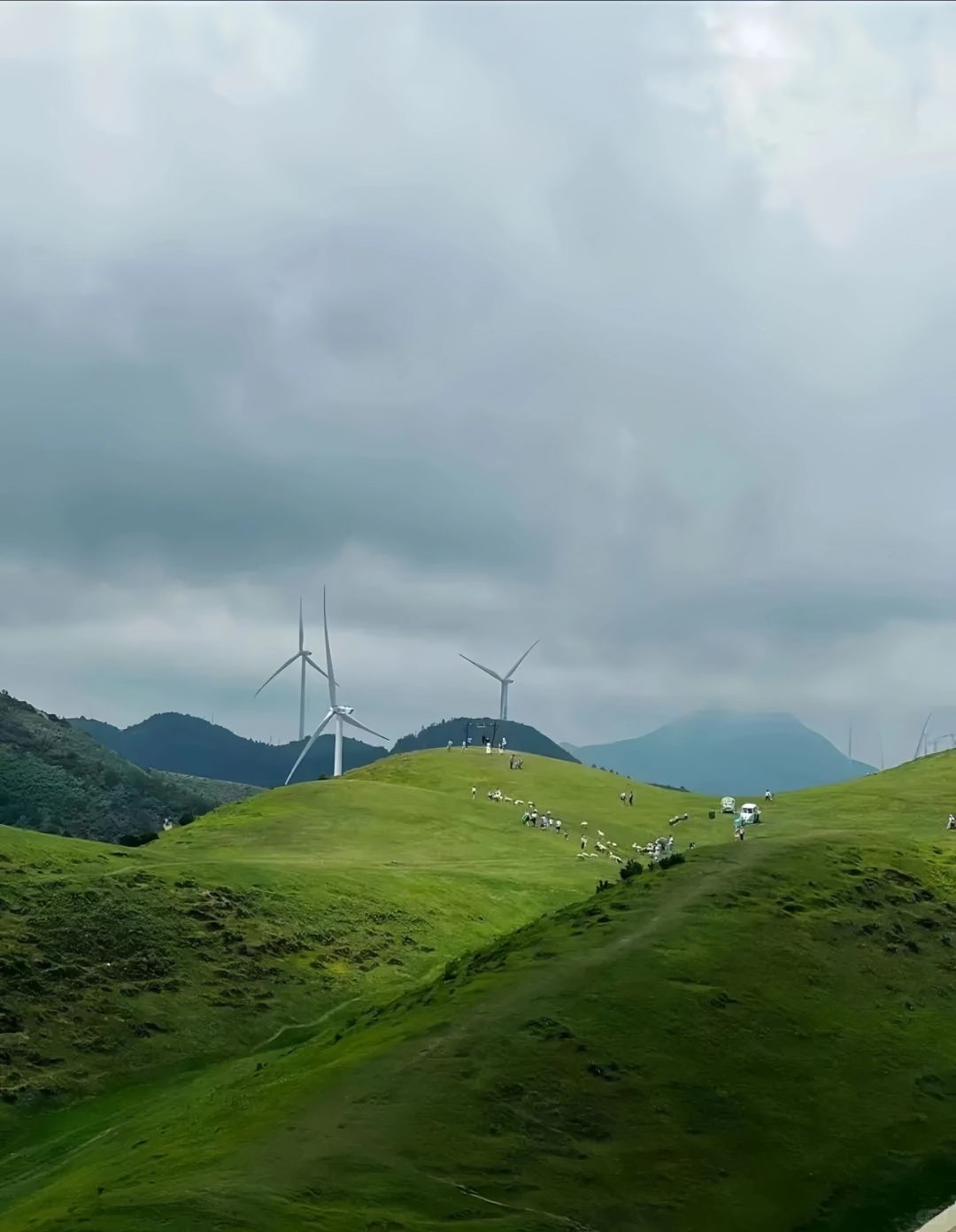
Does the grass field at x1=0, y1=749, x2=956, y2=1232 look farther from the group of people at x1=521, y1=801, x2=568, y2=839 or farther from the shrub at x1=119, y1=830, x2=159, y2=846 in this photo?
the group of people at x1=521, y1=801, x2=568, y2=839

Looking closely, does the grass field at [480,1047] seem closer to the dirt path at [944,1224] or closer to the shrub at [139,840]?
the dirt path at [944,1224]

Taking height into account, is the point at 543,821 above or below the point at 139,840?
above

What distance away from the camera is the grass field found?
107 ft

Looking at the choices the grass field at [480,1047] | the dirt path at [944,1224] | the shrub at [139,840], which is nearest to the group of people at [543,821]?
the shrub at [139,840]

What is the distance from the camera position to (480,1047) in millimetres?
39625

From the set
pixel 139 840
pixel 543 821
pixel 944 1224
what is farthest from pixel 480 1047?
pixel 543 821

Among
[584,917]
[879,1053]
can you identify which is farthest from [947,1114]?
[584,917]

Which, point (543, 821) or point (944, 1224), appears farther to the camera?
point (543, 821)

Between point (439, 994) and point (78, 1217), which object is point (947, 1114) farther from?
point (78, 1217)

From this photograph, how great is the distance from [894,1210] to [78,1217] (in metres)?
22.5

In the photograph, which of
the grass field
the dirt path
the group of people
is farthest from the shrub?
the dirt path

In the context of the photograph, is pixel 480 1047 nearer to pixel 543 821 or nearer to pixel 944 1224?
pixel 944 1224

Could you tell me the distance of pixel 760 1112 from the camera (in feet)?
129

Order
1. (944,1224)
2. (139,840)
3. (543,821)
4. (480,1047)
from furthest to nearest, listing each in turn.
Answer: (543,821) < (139,840) < (480,1047) < (944,1224)
